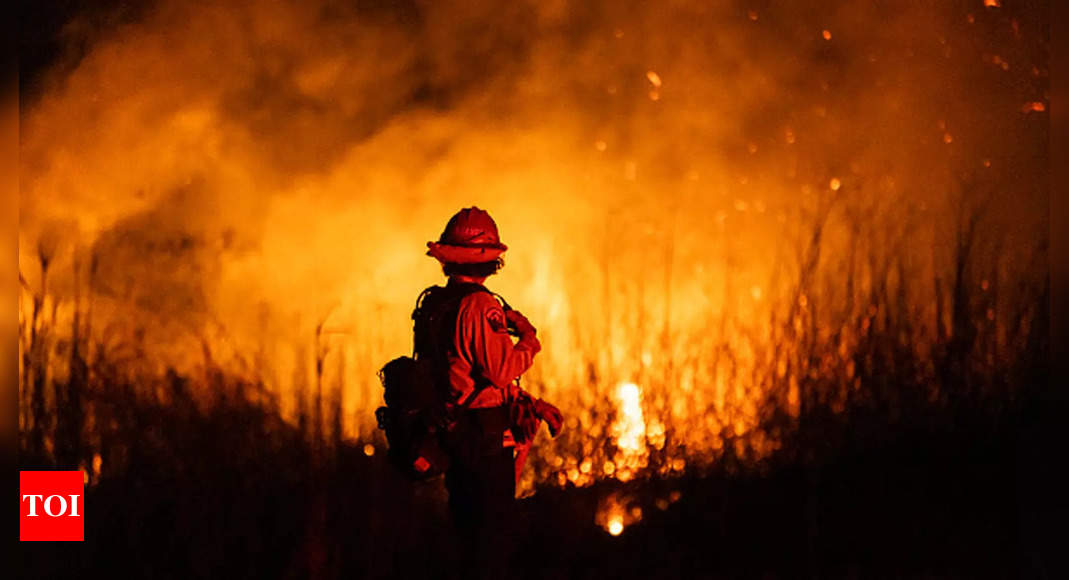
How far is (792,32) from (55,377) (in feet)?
15.4

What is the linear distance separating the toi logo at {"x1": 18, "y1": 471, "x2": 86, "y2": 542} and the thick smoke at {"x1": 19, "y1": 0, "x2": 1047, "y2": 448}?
80 centimetres

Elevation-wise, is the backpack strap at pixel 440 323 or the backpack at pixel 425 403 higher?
the backpack strap at pixel 440 323

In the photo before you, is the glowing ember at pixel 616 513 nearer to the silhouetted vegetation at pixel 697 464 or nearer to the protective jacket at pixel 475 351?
the silhouetted vegetation at pixel 697 464

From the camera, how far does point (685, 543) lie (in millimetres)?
5953

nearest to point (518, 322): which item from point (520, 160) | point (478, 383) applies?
point (478, 383)

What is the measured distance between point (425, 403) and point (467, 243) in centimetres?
67

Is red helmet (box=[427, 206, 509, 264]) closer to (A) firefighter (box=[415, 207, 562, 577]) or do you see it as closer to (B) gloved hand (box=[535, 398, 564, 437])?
(A) firefighter (box=[415, 207, 562, 577])

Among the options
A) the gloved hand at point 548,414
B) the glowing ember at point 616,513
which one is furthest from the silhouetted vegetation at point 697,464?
the gloved hand at point 548,414

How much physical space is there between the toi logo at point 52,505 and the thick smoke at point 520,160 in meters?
0.80

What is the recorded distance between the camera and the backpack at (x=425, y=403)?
400 cm

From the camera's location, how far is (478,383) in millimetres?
4113

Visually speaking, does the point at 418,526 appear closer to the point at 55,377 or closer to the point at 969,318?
the point at 55,377

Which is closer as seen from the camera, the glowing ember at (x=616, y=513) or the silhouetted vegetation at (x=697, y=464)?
the silhouetted vegetation at (x=697, y=464)

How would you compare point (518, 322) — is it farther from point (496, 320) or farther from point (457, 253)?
point (457, 253)
